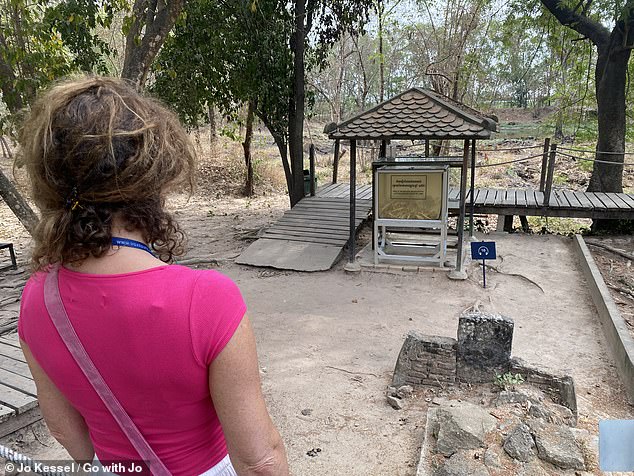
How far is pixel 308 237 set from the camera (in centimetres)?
748

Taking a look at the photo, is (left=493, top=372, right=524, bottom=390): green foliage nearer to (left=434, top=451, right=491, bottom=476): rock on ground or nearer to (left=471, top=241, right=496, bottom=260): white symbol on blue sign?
(left=434, top=451, right=491, bottom=476): rock on ground

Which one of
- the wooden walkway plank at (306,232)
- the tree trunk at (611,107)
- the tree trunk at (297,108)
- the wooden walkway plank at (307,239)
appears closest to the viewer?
the wooden walkway plank at (307,239)

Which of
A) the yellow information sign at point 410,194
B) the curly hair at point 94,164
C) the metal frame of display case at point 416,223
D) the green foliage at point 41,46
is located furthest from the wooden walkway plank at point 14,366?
the yellow information sign at point 410,194

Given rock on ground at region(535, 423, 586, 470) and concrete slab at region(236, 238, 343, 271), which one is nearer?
rock on ground at region(535, 423, 586, 470)

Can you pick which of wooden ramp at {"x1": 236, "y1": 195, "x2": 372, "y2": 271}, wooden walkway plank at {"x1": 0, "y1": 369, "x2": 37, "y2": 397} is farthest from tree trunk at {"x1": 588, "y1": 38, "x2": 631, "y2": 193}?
wooden walkway plank at {"x1": 0, "y1": 369, "x2": 37, "y2": 397}

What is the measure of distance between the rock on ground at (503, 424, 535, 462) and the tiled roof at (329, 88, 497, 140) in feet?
12.2

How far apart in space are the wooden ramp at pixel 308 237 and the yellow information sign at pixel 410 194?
112 centimetres

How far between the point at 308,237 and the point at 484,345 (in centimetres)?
453

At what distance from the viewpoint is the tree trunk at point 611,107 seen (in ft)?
26.3

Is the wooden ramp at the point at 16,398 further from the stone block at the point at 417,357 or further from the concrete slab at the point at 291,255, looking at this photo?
the concrete slab at the point at 291,255

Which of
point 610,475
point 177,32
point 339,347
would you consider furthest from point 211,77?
point 610,475

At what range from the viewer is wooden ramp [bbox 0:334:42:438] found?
2.81 metres

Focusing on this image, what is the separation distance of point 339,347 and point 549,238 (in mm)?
5141

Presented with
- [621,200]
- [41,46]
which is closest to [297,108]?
[41,46]
